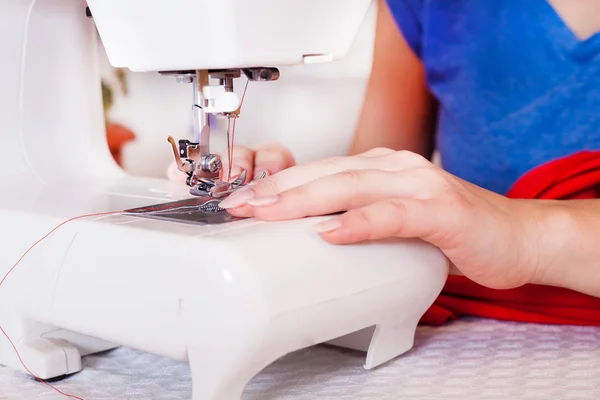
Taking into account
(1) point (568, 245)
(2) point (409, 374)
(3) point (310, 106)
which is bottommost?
(2) point (409, 374)

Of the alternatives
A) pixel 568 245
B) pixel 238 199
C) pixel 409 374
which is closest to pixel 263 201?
pixel 238 199

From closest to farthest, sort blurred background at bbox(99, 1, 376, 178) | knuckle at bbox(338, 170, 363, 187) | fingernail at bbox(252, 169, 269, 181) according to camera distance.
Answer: knuckle at bbox(338, 170, 363, 187)
fingernail at bbox(252, 169, 269, 181)
blurred background at bbox(99, 1, 376, 178)

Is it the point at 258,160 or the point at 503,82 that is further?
the point at 503,82

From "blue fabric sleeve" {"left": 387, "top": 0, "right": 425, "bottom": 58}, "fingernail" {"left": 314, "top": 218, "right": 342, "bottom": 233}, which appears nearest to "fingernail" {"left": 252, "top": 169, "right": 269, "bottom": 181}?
"fingernail" {"left": 314, "top": 218, "right": 342, "bottom": 233}

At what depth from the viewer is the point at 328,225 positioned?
0.65 meters

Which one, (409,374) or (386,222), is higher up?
(386,222)

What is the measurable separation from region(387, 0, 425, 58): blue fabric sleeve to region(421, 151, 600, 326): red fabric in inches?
21.2

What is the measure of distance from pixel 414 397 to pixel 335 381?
0.09 metres

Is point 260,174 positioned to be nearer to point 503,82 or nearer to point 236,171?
point 236,171

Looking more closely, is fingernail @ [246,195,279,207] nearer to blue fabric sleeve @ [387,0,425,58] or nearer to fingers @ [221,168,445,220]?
fingers @ [221,168,445,220]

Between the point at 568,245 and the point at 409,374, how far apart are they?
22cm

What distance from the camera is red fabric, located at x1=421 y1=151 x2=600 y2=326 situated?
91cm

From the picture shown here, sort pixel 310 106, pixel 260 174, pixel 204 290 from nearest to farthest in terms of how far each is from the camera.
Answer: pixel 204 290
pixel 260 174
pixel 310 106

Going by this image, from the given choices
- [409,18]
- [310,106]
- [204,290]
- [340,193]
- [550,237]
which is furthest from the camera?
[310,106]
